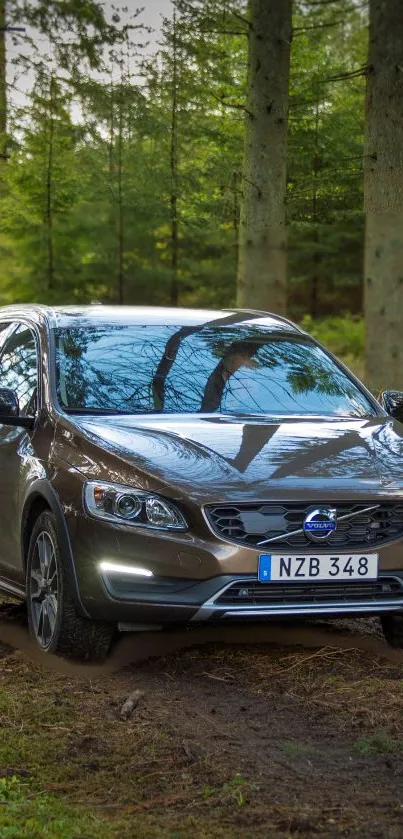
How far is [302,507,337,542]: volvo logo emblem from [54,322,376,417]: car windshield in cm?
123

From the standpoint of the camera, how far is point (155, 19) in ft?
69.7

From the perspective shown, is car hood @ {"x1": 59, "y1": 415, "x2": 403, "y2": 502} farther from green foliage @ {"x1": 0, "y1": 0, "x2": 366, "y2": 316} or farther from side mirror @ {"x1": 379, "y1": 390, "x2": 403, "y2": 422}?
green foliage @ {"x1": 0, "y1": 0, "x2": 366, "y2": 316}

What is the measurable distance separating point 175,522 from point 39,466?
1052 mm

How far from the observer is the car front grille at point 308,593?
6.21 m

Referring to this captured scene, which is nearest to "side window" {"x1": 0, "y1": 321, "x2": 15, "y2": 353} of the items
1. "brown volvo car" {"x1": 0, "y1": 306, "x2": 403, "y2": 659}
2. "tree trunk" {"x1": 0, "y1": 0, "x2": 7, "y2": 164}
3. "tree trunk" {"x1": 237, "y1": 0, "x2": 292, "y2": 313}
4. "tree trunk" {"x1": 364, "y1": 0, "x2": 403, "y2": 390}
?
"brown volvo car" {"x1": 0, "y1": 306, "x2": 403, "y2": 659}

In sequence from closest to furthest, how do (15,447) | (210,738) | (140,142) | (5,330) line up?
(210,738)
(15,447)
(5,330)
(140,142)

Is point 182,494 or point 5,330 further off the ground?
point 5,330

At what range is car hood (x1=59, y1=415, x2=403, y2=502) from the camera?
6254mm

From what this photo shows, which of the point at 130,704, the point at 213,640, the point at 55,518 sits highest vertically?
the point at 55,518

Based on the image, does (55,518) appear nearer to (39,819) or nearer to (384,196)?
(39,819)

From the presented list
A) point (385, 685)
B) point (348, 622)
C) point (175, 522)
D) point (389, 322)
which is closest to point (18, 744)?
point (175, 522)

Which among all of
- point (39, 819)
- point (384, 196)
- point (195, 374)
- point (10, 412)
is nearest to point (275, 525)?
point (195, 374)

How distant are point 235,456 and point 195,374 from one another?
3.84 ft

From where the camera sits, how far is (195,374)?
24.9ft
